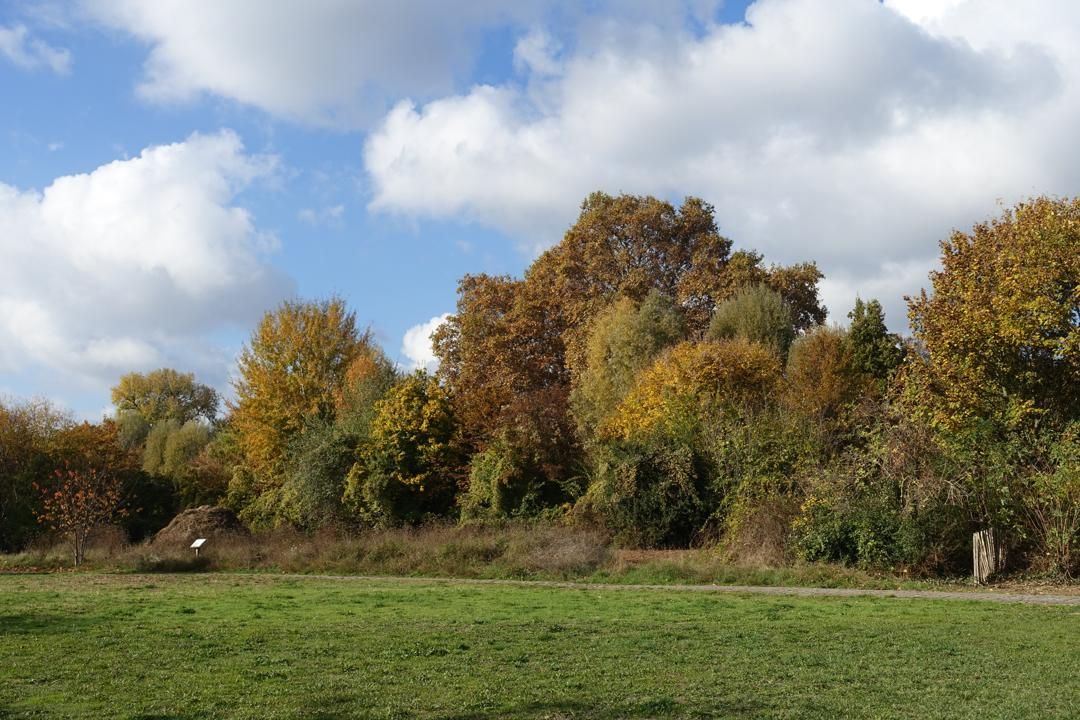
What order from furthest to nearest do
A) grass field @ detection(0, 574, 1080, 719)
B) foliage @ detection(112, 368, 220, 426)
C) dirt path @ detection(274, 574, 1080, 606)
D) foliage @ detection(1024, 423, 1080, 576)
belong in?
foliage @ detection(112, 368, 220, 426) < foliage @ detection(1024, 423, 1080, 576) < dirt path @ detection(274, 574, 1080, 606) < grass field @ detection(0, 574, 1080, 719)

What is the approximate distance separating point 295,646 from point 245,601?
7.22 meters

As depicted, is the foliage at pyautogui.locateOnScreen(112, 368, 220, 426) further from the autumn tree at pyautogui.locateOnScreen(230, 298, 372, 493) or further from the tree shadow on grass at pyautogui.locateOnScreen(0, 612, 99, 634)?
the tree shadow on grass at pyautogui.locateOnScreen(0, 612, 99, 634)

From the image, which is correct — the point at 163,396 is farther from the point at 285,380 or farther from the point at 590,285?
the point at 590,285

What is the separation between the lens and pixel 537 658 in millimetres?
11891

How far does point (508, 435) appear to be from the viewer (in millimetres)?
37281

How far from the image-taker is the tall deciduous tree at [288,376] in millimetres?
47875

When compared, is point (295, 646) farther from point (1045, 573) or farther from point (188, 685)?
point (1045, 573)

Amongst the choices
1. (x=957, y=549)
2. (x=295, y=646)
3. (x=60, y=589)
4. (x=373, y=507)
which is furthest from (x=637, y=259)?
(x=295, y=646)

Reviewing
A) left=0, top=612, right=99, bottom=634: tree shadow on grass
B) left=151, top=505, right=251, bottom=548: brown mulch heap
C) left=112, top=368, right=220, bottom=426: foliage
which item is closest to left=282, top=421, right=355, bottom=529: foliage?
left=151, top=505, right=251, bottom=548: brown mulch heap

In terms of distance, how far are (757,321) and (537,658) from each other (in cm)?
3038

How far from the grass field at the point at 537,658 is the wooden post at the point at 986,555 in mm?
4586

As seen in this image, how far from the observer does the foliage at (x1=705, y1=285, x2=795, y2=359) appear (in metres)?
40.4

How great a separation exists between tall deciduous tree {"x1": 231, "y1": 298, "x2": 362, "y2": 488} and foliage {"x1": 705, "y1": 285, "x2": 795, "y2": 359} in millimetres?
18785

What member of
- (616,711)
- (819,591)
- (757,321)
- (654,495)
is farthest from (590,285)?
(616,711)
